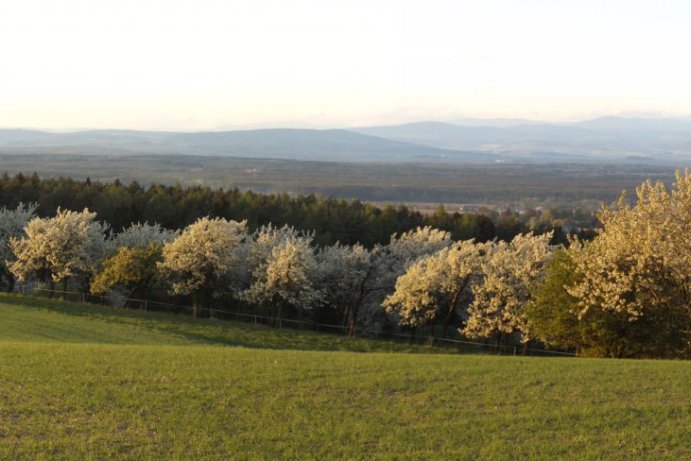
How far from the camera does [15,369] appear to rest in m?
22.9

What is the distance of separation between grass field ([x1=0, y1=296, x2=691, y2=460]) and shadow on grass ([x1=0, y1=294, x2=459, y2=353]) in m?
18.7

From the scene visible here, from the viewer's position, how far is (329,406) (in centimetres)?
2017

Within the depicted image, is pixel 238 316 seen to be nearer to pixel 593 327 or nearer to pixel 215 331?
pixel 215 331

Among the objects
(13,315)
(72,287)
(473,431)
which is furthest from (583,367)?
(72,287)

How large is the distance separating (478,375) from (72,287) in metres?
66.4

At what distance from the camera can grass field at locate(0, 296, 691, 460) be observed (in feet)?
55.0

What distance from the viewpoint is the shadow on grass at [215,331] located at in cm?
4778

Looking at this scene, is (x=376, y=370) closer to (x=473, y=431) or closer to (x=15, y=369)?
(x=473, y=431)

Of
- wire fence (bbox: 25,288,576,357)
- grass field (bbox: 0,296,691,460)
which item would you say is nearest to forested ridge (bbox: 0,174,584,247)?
wire fence (bbox: 25,288,576,357)

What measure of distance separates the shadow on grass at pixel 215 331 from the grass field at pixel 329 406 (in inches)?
734

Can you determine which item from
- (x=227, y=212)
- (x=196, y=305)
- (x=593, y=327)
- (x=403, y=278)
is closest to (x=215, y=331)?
(x=196, y=305)

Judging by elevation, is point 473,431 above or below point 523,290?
above

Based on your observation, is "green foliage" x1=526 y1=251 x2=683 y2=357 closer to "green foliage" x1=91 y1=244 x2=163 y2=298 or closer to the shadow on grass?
the shadow on grass

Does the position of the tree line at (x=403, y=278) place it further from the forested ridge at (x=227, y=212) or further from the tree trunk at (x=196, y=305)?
the forested ridge at (x=227, y=212)
